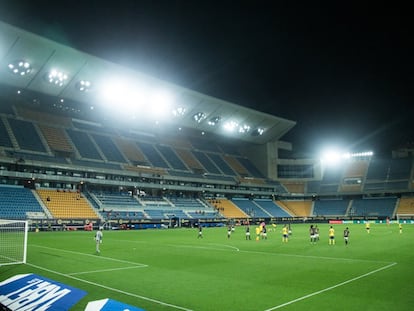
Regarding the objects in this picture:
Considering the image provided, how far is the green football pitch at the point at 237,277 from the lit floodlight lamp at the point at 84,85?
38277mm

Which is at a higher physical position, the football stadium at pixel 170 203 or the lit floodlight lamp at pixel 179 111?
the lit floodlight lamp at pixel 179 111

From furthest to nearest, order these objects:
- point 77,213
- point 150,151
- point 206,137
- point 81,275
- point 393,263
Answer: point 206,137 → point 150,151 → point 77,213 → point 393,263 → point 81,275

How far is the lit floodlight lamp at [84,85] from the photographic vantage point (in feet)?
190

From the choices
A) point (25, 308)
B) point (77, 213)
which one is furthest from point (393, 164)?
point (25, 308)

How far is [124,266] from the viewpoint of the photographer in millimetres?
18953

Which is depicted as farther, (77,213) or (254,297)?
(77,213)

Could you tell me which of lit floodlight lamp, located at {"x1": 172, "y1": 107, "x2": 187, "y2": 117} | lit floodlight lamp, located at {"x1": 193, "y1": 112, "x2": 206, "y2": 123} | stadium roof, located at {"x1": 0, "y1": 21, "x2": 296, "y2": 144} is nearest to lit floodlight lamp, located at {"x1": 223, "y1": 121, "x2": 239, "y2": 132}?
stadium roof, located at {"x1": 0, "y1": 21, "x2": 296, "y2": 144}

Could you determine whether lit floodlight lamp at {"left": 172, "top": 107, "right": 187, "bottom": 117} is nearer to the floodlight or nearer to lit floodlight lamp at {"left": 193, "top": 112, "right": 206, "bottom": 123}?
lit floodlight lamp at {"left": 193, "top": 112, "right": 206, "bottom": 123}

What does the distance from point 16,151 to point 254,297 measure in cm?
5242

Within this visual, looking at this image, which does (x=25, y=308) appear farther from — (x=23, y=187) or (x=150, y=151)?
(x=150, y=151)

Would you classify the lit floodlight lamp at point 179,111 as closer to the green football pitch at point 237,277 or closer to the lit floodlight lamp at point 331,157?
the lit floodlight lamp at point 331,157

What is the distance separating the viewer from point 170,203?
71562 millimetres

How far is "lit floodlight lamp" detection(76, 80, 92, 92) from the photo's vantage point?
190ft

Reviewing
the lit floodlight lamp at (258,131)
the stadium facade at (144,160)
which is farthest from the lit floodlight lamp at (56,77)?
the lit floodlight lamp at (258,131)
